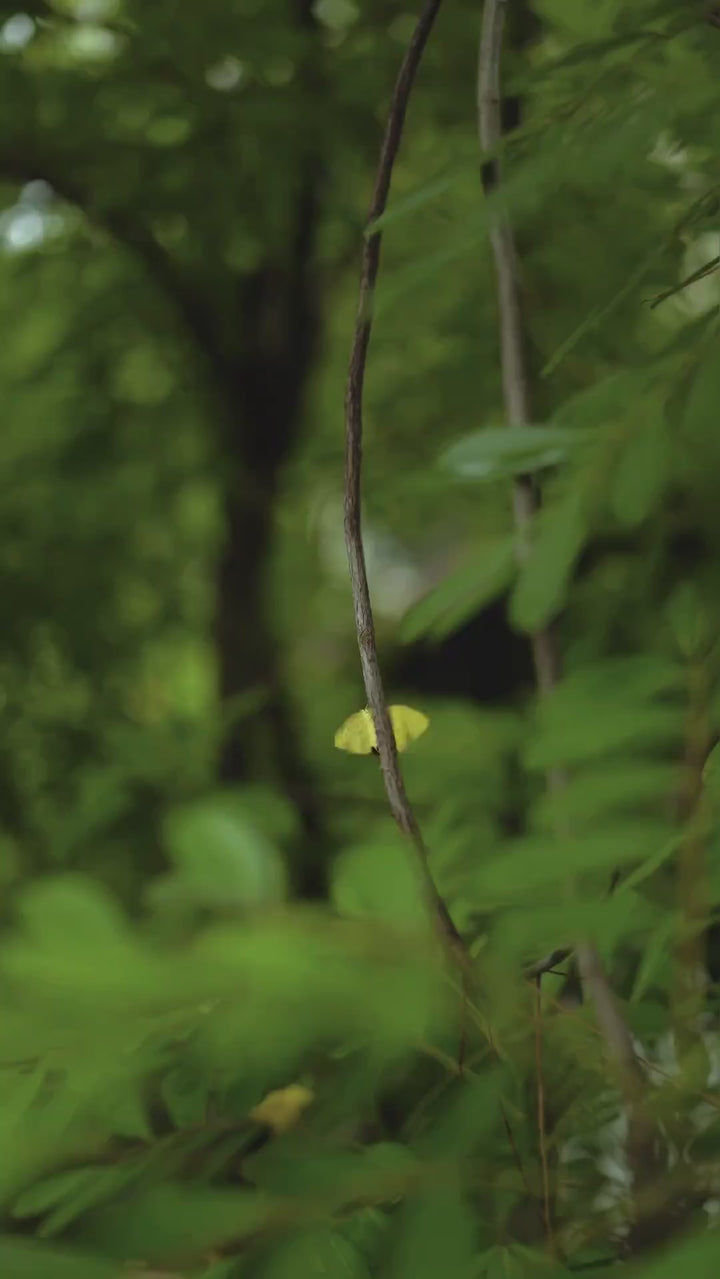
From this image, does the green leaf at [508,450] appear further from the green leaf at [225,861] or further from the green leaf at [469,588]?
the green leaf at [225,861]

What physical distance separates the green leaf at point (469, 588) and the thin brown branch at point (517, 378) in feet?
0.04

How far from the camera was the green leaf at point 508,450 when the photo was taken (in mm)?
428

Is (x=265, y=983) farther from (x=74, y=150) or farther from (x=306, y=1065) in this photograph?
(x=74, y=150)

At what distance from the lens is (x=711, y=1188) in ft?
1.37

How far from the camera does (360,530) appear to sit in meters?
0.44

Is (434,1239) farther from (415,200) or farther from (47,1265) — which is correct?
(415,200)

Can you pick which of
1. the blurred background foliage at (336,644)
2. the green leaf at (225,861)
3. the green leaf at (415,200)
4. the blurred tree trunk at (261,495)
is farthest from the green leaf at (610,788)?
the blurred tree trunk at (261,495)

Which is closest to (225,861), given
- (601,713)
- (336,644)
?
(601,713)

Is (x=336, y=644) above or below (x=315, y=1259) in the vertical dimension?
above

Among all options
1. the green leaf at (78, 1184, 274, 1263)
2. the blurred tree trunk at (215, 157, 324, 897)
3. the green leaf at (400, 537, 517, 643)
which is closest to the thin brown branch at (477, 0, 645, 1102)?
the green leaf at (400, 537, 517, 643)

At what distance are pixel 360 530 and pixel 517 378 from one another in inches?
10.0

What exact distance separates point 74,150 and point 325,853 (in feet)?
2.52

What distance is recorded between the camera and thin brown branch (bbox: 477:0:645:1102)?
1.55 feet

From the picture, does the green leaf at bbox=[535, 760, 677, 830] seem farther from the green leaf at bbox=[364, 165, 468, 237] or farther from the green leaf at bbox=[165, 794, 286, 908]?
the green leaf at bbox=[364, 165, 468, 237]
